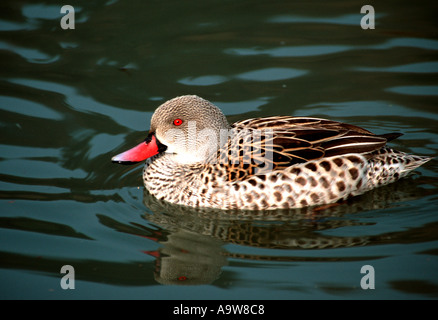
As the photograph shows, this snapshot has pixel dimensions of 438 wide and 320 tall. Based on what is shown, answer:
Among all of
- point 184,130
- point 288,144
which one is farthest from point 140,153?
point 288,144

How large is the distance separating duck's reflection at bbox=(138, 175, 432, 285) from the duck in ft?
0.47

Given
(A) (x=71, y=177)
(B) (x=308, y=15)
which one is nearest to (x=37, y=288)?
(A) (x=71, y=177)

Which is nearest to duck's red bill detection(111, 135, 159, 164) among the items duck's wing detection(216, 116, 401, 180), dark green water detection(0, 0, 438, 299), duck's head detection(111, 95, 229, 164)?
duck's head detection(111, 95, 229, 164)

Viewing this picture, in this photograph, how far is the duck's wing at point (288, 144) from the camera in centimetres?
766

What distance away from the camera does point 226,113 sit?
10055mm

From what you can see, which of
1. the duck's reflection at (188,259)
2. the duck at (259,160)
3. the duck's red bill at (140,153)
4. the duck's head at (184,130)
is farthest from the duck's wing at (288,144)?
the duck's reflection at (188,259)

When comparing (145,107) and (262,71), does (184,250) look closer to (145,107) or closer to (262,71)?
(145,107)

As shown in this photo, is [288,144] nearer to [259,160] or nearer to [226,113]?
[259,160]

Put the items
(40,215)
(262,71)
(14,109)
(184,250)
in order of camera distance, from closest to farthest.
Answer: (184,250)
(40,215)
(14,109)
(262,71)

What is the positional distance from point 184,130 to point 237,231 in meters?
1.46

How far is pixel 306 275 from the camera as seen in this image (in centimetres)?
649

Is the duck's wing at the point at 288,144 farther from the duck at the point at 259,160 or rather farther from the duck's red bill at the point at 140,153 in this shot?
the duck's red bill at the point at 140,153

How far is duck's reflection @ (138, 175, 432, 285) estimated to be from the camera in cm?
679

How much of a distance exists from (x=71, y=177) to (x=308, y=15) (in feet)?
20.3
